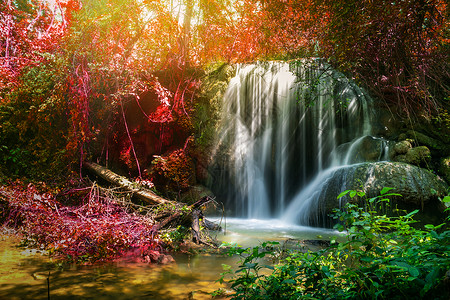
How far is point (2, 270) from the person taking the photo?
3.63 meters

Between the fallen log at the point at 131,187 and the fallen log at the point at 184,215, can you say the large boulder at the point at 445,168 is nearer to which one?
the fallen log at the point at 184,215

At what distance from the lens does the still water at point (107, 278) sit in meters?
3.07

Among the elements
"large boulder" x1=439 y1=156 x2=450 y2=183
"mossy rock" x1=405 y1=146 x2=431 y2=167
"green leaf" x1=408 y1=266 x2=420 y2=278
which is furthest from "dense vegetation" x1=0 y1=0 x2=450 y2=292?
"large boulder" x1=439 y1=156 x2=450 y2=183

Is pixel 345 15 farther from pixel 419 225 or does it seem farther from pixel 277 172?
pixel 277 172

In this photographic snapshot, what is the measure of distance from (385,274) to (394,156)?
24.8ft

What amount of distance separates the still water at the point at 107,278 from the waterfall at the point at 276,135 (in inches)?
203

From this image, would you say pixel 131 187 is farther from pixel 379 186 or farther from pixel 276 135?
pixel 379 186

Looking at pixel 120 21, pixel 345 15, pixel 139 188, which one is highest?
pixel 120 21

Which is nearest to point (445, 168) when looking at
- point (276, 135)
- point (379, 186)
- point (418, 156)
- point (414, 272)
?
point (418, 156)

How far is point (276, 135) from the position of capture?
10.1 meters

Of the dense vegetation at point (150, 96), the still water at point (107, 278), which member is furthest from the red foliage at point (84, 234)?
the still water at point (107, 278)

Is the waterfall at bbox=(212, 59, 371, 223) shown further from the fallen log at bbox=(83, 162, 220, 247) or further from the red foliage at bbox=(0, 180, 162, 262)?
the red foliage at bbox=(0, 180, 162, 262)

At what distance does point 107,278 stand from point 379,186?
19.7ft

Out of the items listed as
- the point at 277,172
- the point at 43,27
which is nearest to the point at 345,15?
the point at 277,172
